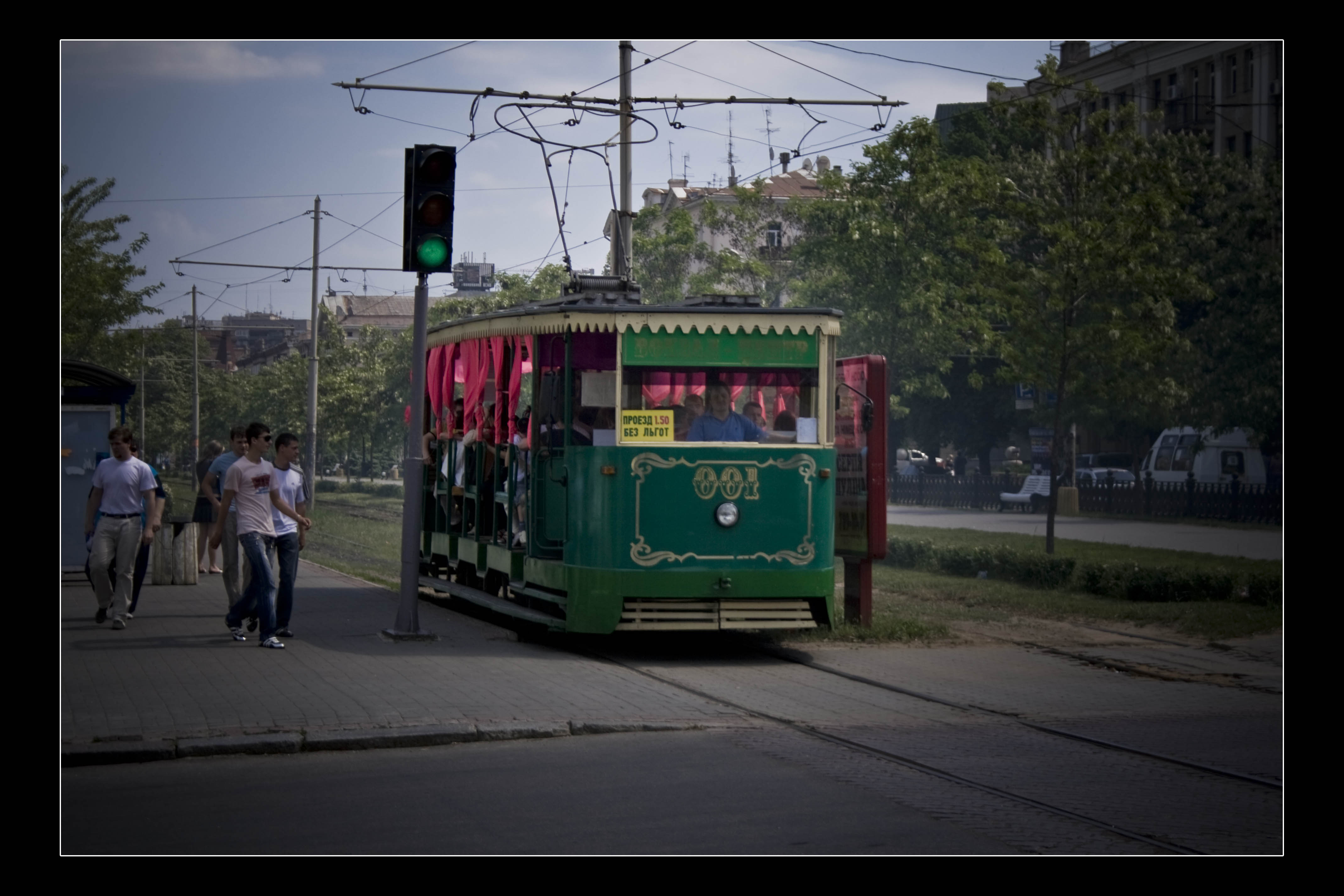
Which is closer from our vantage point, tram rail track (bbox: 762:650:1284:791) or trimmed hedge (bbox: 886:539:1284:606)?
tram rail track (bbox: 762:650:1284:791)

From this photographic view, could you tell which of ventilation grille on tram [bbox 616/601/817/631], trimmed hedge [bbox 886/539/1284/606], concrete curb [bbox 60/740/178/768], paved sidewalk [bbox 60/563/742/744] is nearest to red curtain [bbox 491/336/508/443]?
paved sidewalk [bbox 60/563/742/744]

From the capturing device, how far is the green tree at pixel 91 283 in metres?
23.0

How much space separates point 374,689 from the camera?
10.0m

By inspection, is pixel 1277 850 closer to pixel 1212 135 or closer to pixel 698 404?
pixel 698 404

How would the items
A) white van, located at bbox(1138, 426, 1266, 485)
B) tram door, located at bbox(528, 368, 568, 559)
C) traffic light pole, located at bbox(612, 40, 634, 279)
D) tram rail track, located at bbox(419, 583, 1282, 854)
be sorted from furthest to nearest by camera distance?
white van, located at bbox(1138, 426, 1266, 485) → traffic light pole, located at bbox(612, 40, 634, 279) → tram door, located at bbox(528, 368, 568, 559) → tram rail track, located at bbox(419, 583, 1282, 854)

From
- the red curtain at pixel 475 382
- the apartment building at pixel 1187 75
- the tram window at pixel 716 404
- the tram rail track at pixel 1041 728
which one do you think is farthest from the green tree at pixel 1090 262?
the tram rail track at pixel 1041 728

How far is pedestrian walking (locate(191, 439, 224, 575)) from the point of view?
58.7 ft

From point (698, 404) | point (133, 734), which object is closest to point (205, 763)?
point (133, 734)

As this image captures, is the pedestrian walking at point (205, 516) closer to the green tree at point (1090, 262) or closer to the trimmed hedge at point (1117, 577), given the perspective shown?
the trimmed hedge at point (1117, 577)

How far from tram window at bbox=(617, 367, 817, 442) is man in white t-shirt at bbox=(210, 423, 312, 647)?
113 inches

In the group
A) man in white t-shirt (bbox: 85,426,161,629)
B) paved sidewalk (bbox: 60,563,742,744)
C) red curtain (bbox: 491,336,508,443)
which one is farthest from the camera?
red curtain (bbox: 491,336,508,443)

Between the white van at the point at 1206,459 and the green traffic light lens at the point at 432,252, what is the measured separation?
1283 inches

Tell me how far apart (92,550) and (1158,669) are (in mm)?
8930

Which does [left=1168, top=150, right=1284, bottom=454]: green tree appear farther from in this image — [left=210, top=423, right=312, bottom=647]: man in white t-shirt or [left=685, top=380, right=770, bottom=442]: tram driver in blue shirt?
[left=210, top=423, right=312, bottom=647]: man in white t-shirt
